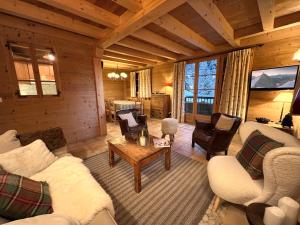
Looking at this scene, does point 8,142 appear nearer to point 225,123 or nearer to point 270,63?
point 225,123

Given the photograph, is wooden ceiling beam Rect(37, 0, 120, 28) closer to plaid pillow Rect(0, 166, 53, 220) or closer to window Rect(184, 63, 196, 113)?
→ plaid pillow Rect(0, 166, 53, 220)

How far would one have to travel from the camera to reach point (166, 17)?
2.27 m

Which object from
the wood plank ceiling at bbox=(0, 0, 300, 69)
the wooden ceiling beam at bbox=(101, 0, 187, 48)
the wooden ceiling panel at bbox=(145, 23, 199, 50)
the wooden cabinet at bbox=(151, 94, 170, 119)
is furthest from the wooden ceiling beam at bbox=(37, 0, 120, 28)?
the wooden cabinet at bbox=(151, 94, 170, 119)

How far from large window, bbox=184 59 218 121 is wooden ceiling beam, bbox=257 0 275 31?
1.68 m

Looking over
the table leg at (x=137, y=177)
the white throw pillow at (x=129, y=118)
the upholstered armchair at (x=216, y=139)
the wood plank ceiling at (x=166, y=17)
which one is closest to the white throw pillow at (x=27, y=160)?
the table leg at (x=137, y=177)

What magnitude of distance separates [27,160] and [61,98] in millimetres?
2040

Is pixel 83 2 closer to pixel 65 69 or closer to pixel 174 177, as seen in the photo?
pixel 65 69

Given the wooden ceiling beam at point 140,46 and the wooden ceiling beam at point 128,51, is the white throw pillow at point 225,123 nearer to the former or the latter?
the wooden ceiling beam at point 140,46

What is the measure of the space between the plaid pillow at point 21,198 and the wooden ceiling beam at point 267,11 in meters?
3.28

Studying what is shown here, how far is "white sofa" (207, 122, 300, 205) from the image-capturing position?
102cm

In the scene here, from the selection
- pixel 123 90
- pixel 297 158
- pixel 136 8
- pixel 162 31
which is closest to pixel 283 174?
pixel 297 158

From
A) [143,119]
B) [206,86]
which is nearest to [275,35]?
[206,86]

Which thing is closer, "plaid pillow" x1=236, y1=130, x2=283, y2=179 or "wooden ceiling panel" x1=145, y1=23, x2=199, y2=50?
"plaid pillow" x1=236, y1=130, x2=283, y2=179

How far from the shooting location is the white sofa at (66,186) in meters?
0.88
